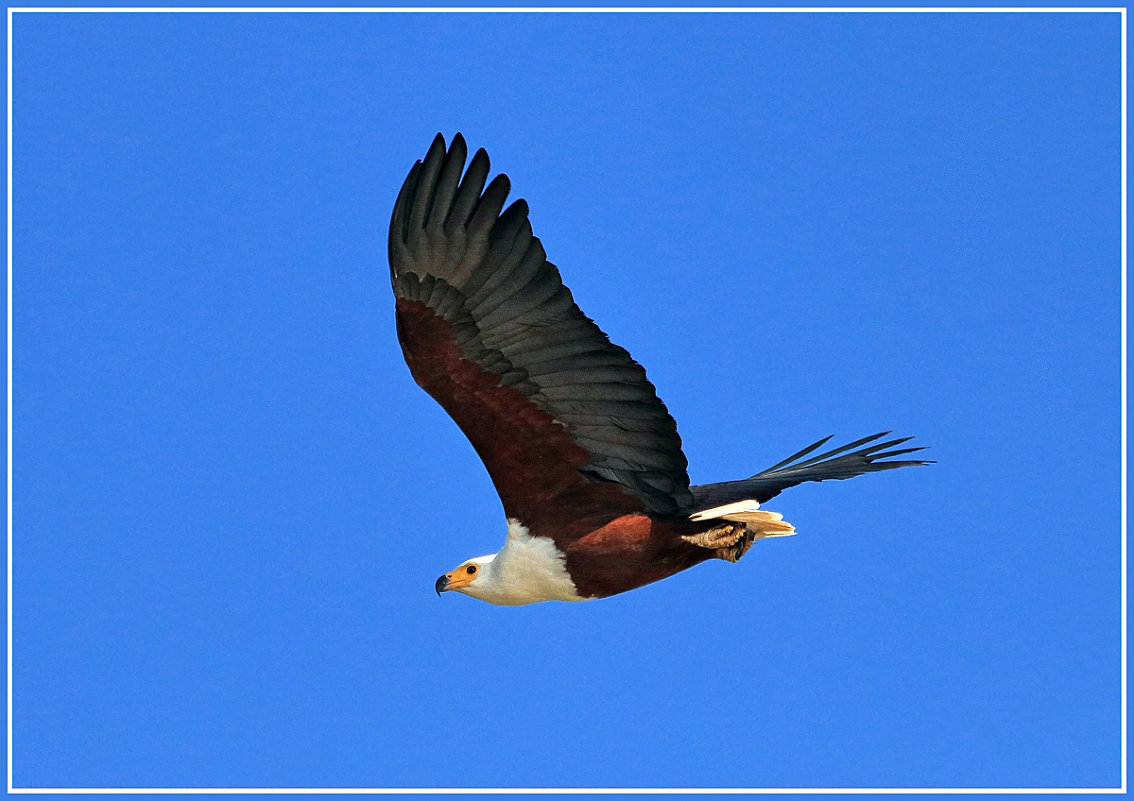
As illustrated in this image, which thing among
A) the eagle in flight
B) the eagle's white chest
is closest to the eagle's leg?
the eagle in flight

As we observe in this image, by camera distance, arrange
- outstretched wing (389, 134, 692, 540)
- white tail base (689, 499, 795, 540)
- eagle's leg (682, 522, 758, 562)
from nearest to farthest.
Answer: outstretched wing (389, 134, 692, 540), white tail base (689, 499, 795, 540), eagle's leg (682, 522, 758, 562)

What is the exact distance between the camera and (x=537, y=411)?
9.95 m

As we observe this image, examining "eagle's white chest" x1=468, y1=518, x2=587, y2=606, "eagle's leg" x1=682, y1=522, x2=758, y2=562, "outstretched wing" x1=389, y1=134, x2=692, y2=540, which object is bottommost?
"eagle's white chest" x1=468, y1=518, x2=587, y2=606

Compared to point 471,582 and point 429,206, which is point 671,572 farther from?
point 429,206

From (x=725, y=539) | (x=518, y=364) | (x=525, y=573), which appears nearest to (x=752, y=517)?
(x=725, y=539)

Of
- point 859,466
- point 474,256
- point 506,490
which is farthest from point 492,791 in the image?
point 474,256

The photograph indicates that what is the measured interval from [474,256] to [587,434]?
1343 mm

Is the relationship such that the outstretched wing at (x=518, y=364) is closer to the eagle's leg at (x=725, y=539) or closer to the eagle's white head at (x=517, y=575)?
the eagle's white head at (x=517, y=575)

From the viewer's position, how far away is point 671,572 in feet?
34.3

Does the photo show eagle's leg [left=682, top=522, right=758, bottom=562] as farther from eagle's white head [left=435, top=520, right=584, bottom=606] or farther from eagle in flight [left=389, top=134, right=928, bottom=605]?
eagle's white head [left=435, top=520, right=584, bottom=606]

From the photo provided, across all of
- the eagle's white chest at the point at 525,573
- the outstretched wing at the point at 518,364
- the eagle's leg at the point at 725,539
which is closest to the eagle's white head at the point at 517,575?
the eagle's white chest at the point at 525,573

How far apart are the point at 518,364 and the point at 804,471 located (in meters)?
2.65

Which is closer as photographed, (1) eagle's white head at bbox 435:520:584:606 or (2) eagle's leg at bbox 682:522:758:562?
(2) eagle's leg at bbox 682:522:758:562

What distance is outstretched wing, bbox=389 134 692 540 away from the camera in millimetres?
9383
